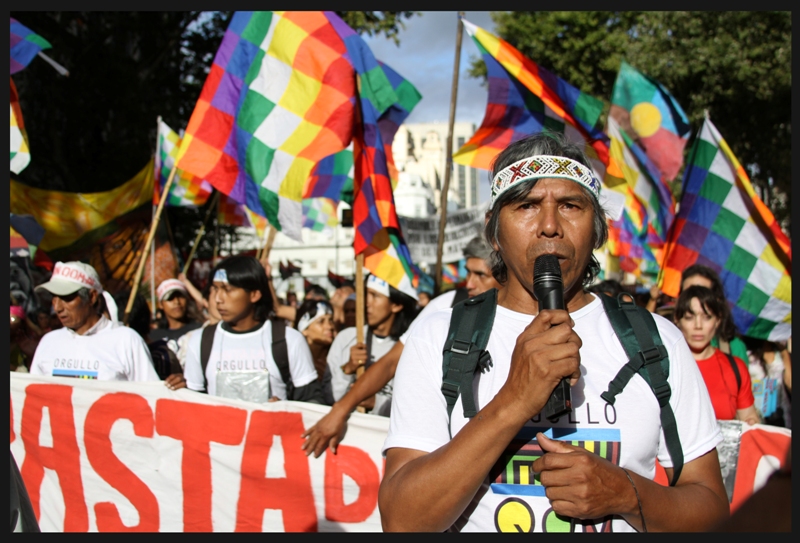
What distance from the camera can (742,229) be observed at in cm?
656

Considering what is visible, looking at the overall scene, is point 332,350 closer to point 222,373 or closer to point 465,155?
point 222,373

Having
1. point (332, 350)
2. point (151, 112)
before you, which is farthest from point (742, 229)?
point (151, 112)

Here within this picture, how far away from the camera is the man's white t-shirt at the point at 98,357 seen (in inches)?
175

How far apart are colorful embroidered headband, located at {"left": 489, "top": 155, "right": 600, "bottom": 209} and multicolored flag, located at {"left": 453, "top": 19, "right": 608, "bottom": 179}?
15.3ft

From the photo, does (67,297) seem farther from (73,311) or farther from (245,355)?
(245,355)

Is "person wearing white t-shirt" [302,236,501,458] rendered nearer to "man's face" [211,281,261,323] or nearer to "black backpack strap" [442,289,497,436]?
"man's face" [211,281,261,323]

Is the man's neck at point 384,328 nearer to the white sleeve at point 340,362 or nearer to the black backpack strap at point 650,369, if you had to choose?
the white sleeve at point 340,362

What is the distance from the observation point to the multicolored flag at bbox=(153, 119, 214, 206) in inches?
355

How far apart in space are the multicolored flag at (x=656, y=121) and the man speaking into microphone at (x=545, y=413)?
6.98 metres

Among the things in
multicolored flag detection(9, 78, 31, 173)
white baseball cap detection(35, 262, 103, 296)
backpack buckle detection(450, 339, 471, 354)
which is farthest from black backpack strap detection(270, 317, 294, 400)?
multicolored flag detection(9, 78, 31, 173)

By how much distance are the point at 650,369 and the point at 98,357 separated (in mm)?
3827

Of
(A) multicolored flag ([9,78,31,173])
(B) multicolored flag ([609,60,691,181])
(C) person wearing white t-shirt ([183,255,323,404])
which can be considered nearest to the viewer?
(C) person wearing white t-shirt ([183,255,323,404])

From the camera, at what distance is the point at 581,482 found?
144 cm
